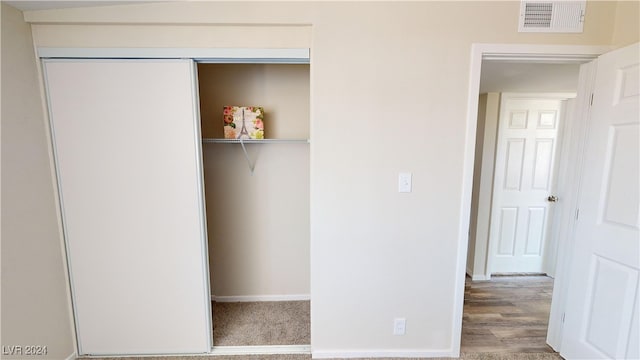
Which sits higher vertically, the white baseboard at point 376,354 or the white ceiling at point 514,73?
the white ceiling at point 514,73

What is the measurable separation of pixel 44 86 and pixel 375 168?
2056mm

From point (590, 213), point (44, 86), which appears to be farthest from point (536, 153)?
point (44, 86)

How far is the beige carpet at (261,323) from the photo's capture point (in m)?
1.99

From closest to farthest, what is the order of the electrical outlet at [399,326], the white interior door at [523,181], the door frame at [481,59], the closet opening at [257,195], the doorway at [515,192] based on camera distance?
the door frame at [481,59]
the electrical outlet at [399,326]
the closet opening at [257,195]
the doorway at [515,192]
the white interior door at [523,181]

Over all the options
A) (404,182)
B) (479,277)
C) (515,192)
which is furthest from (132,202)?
(515,192)

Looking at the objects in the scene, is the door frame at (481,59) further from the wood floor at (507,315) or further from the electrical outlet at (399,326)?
the wood floor at (507,315)

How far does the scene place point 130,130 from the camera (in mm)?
1615

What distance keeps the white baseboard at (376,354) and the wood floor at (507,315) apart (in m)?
0.26

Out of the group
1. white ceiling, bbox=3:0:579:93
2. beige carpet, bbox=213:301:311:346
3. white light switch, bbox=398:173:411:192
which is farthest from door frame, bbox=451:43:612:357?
beige carpet, bbox=213:301:311:346

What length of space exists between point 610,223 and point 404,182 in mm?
1166

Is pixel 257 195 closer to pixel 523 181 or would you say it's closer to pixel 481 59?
pixel 481 59

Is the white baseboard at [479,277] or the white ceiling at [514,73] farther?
the white baseboard at [479,277]

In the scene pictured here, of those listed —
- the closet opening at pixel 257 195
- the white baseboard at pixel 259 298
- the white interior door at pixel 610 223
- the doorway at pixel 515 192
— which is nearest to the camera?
the white interior door at pixel 610 223

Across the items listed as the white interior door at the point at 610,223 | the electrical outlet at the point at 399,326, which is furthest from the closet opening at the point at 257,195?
the white interior door at the point at 610,223
